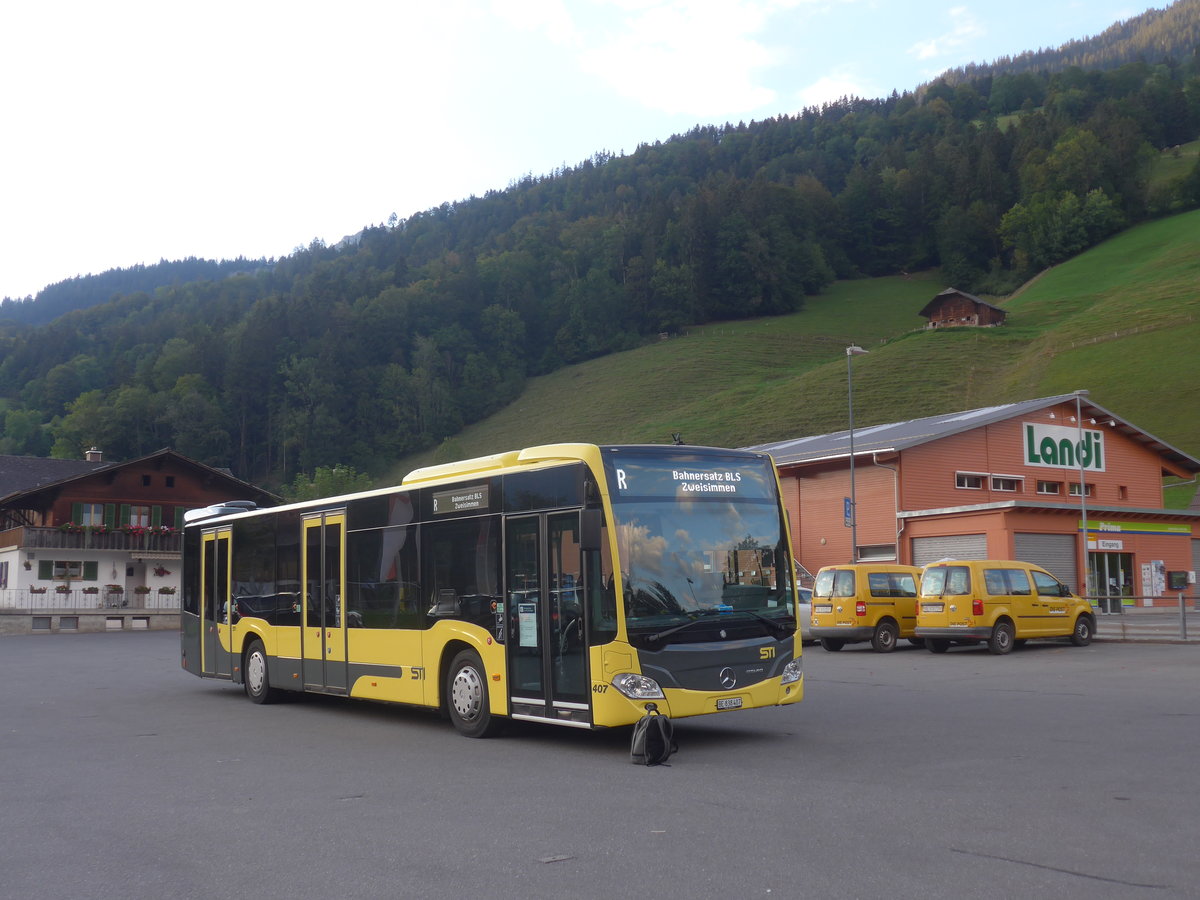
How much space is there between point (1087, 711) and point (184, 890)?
10.6m

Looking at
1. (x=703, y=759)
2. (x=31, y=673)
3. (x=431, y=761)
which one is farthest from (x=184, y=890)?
(x=31, y=673)

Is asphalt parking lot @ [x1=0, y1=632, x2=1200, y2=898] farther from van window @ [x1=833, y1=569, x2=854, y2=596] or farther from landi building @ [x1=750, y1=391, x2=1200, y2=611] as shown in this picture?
landi building @ [x1=750, y1=391, x2=1200, y2=611]

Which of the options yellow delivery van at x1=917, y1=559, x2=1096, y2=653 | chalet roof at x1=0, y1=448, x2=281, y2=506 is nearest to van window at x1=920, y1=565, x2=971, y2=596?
yellow delivery van at x1=917, y1=559, x2=1096, y2=653

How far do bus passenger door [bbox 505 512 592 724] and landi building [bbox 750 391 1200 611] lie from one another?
29029 mm

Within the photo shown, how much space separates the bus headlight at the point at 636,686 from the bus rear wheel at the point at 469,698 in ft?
6.84

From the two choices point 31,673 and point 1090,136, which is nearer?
point 31,673

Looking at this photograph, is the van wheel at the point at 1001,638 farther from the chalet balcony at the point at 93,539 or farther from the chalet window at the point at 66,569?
the chalet window at the point at 66,569

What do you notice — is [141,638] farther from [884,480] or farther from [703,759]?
[703,759]

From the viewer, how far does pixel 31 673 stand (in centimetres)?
2356

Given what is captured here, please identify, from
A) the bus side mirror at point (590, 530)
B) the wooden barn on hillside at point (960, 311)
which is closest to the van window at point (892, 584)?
the bus side mirror at point (590, 530)

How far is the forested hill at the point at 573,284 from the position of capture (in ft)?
411

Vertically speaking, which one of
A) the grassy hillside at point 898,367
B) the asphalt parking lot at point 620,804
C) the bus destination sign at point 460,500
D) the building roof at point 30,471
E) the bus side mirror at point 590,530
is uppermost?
the grassy hillside at point 898,367

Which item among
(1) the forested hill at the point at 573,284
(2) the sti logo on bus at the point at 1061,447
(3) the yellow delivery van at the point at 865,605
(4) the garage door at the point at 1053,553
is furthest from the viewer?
(1) the forested hill at the point at 573,284

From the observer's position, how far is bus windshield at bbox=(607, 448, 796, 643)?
10406 mm
